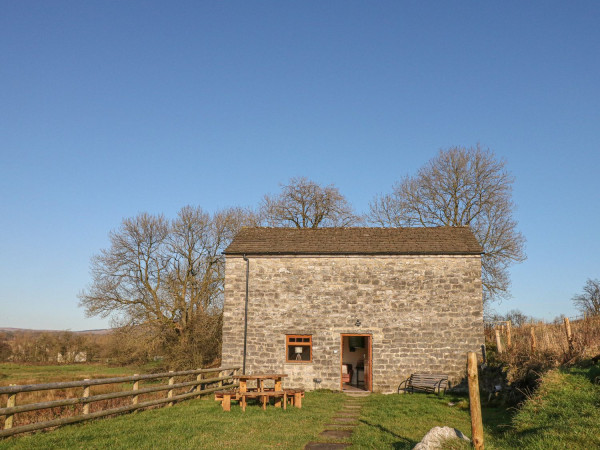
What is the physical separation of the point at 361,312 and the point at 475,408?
9.85 m

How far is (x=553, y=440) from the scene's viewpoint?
22.5 feet

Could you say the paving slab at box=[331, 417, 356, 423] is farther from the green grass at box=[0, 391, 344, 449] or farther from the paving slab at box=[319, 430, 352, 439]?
the paving slab at box=[319, 430, 352, 439]

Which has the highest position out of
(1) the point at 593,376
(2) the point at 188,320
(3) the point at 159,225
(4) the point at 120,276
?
(3) the point at 159,225

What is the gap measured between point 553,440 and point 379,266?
10521 mm

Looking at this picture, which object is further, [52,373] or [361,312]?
[52,373]

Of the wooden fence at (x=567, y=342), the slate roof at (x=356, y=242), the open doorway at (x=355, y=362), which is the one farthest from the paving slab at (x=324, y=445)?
the slate roof at (x=356, y=242)

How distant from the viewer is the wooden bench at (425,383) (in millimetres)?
15484

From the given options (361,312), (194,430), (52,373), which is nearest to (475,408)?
(194,430)

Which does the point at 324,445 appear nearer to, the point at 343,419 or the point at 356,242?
the point at 343,419

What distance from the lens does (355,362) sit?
20.3 m

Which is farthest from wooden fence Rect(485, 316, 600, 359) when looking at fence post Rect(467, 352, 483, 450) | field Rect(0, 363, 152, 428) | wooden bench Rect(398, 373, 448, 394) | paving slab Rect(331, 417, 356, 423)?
field Rect(0, 363, 152, 428)

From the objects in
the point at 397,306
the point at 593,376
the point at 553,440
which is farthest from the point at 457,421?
the point at 397,306

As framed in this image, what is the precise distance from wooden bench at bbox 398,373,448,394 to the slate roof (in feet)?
14.0

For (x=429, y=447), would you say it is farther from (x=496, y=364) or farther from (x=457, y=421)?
(x=496, y=364)
